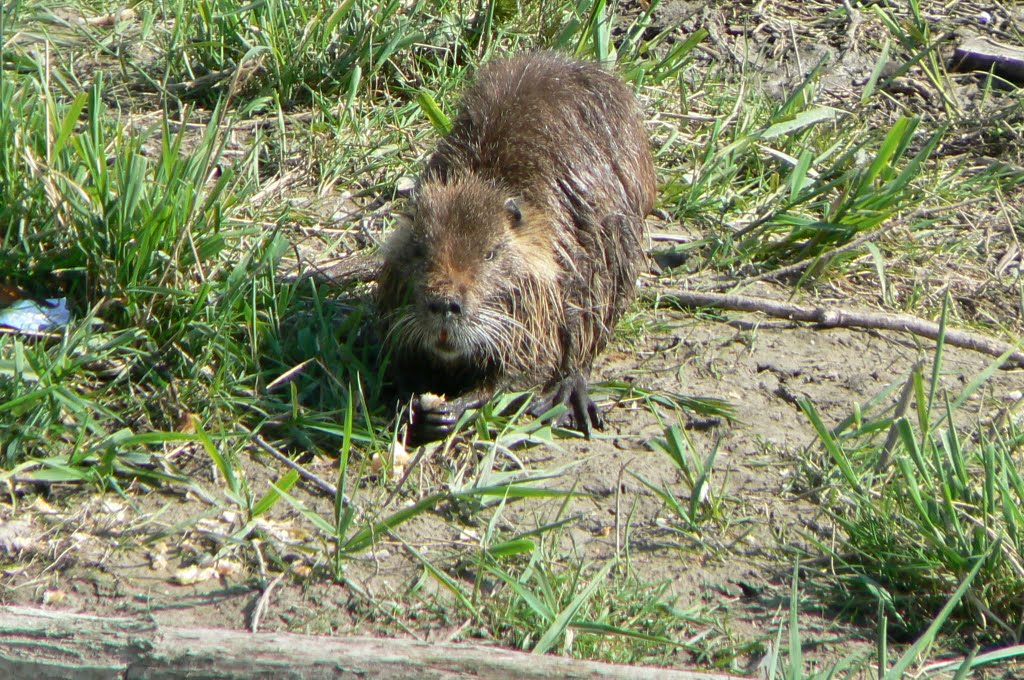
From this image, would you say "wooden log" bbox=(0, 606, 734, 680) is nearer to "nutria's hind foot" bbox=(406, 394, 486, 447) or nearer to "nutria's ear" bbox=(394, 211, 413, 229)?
"nutria's hind foot" bbox=(406, 394, 486, 447)

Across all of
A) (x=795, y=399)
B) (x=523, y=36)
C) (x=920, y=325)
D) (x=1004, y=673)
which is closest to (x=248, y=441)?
(x=795, y=399)

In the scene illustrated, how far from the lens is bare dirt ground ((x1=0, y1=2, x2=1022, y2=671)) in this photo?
285cm

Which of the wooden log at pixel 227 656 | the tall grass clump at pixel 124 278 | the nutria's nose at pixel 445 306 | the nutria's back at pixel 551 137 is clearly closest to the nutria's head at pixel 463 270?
the nutria's nose at pixel 445 306

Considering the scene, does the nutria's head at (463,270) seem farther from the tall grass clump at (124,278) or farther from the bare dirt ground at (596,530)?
the tall grass clump at (124,278)

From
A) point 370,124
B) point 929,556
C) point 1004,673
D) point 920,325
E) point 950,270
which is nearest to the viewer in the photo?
point 1004,673

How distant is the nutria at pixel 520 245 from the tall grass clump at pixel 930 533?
0.93 m

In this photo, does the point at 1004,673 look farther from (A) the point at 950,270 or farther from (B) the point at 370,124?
(B) the point at 370,124

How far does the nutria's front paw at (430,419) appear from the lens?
11.7ft

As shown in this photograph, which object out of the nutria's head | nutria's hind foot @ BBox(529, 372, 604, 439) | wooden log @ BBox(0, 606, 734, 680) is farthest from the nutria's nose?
wooden log @ BBox(0, 606, 734, 680)

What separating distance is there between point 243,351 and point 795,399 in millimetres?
1688

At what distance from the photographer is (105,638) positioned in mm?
2422

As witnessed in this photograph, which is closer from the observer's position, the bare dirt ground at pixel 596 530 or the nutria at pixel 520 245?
the bare dirt ground at pixel 596 530

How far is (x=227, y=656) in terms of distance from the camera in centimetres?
238

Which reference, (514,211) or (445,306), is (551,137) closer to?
(514,211)
